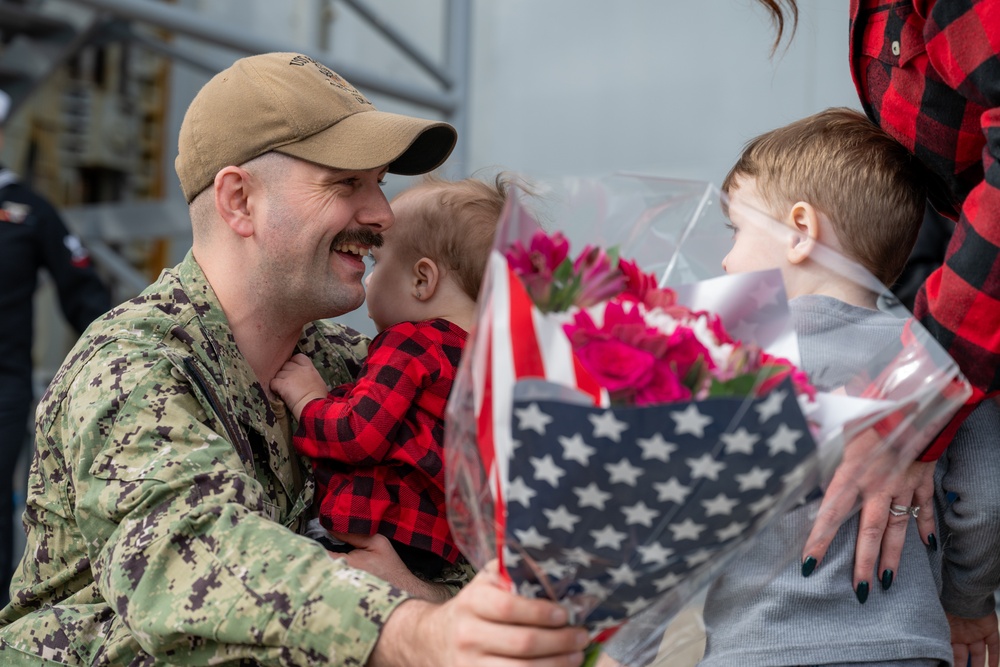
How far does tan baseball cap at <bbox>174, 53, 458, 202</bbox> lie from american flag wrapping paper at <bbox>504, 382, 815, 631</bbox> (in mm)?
1010

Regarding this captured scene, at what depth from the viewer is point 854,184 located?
1671mm

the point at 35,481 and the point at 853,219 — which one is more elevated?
the point at 853,219

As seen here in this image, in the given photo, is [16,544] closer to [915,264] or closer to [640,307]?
[915,264]

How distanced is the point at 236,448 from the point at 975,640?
1.28 meters

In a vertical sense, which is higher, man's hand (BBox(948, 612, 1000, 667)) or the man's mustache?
the man's mustache

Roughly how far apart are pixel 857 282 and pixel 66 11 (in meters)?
7.46

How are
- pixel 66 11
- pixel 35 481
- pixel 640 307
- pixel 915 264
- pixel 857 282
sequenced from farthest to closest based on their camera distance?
1. pixel 66 11
2. pixel 915 264
3. pixel 35 481
4. pixel 857 282
5. pixel 640 307

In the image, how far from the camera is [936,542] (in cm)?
168

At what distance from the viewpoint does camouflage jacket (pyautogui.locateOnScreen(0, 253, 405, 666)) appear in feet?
4.54

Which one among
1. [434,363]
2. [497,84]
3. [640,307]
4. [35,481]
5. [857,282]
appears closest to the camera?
[640,307]

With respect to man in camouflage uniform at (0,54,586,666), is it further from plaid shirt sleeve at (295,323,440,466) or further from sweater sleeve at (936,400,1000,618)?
sweater sleeve at (936,400,1000,618)

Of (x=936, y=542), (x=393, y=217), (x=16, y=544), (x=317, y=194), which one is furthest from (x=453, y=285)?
(x=16, y=544)

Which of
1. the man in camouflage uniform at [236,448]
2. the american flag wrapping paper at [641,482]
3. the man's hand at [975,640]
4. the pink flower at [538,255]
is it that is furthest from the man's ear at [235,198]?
the man's hand at [975,640]

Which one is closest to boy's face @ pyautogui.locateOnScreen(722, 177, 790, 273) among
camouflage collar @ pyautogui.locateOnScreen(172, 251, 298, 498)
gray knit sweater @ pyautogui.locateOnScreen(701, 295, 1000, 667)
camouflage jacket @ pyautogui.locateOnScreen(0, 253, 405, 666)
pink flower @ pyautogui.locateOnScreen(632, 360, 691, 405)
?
gray knit sweater @ pyautogui.locateOnScreen(701, 295, 1000, 667)
